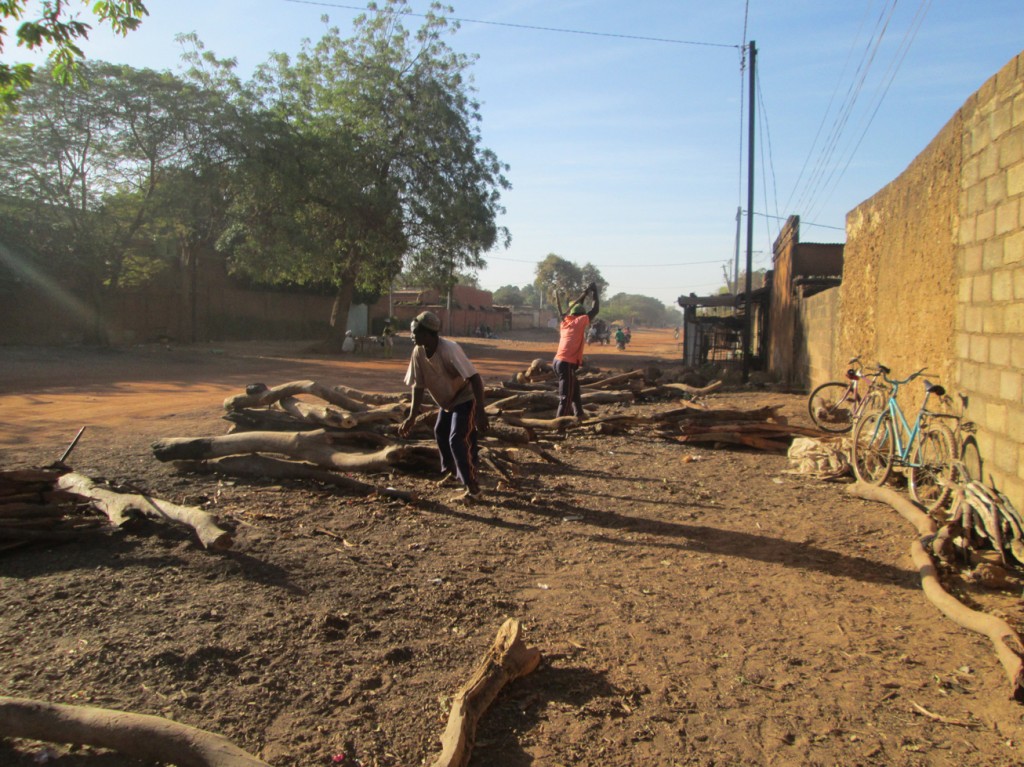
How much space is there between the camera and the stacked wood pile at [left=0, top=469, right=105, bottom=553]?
4.48 meters

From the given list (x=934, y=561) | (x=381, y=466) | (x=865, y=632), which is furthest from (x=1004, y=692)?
(x=381, y=466)

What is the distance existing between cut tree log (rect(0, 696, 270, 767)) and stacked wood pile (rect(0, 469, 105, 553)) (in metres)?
2.20

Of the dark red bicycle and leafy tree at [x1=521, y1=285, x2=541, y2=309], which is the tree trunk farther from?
leafy tree at [x1=521, y1=285, x2=541, y2=309]

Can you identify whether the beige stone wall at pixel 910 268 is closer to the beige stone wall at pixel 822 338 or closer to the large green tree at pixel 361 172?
the beige stone wall at pixel 822 338

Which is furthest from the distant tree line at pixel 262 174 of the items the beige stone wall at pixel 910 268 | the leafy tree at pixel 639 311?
the leafy tree at pixel 639 311

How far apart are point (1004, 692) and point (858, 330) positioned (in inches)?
329

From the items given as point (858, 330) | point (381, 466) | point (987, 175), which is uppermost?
point (987, 175)

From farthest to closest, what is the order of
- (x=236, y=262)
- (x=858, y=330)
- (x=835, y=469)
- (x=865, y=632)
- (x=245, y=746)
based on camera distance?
(x=236, y=262), (x=858, y=330), (x=835, y=469), (x=865, y=632), (x=245, y=746)

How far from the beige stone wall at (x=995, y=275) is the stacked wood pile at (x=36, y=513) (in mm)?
6024

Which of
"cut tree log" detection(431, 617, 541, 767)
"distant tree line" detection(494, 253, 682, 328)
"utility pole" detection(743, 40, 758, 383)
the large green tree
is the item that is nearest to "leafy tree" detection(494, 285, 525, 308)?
"distant tree line" detection(494, 253, 682, 328)

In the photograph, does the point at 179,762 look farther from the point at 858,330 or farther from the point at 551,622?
the point at 858,330

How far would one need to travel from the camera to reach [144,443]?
27.2 feet

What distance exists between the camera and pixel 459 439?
6137mm

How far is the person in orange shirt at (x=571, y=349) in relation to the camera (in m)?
9.64
